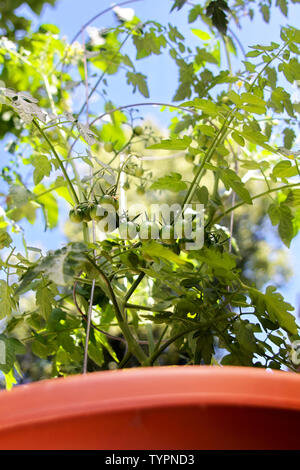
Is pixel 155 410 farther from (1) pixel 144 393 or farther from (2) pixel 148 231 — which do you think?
(2) pixel 148 231

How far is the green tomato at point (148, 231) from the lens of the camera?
0.59 metres

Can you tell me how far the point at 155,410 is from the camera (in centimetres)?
30

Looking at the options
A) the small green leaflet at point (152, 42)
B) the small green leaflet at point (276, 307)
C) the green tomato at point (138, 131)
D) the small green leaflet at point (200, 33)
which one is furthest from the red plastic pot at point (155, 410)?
the small green leaflet at point (200, 33)

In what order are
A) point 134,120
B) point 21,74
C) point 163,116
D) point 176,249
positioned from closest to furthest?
1. point 176,249
2. point 134,120
3. point 163,116
4. point 21,74

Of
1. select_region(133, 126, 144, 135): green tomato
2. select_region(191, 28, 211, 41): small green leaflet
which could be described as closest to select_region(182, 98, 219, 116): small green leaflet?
select_region(133, 126, 144, 135): green tomato

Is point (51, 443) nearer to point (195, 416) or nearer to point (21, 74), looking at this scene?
point (195, 416)

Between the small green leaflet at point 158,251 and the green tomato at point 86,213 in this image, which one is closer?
the small green leaflet at point 158,251

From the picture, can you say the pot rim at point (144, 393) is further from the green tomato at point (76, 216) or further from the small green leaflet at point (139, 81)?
the small green leaflet at point (139, 81)

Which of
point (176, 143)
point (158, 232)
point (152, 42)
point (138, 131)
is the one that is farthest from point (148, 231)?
point (152, 42)

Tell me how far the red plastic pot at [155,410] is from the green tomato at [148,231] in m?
0.29

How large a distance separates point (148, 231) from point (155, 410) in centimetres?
31
